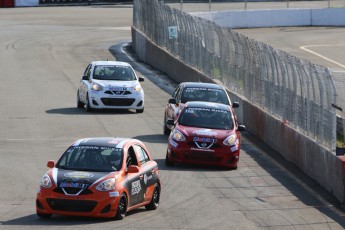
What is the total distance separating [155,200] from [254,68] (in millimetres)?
14109

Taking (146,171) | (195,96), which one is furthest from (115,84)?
(146,171)

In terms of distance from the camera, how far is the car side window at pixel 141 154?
1895 centimetres

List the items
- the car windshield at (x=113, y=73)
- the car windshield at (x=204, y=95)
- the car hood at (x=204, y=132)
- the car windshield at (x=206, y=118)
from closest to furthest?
1. the car hood at (x=204, y=132)
2. the car windshield at (x=206, y=118)
3. the car windshield at (x=204, y=95)
4. the car windshield at (x=113, y=73)

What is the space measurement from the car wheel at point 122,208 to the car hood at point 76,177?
42 cm

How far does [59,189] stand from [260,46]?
1541cm

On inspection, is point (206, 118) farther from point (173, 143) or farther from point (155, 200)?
point (155, 200)

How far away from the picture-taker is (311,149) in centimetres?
2409

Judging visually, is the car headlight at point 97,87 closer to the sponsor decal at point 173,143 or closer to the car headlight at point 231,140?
the sponsor decal at point 173,143

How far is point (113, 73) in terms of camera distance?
34875mm

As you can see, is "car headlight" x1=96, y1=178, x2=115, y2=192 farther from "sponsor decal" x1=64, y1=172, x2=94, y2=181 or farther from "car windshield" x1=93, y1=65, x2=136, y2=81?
"car windshield" x1=93, y1=65, x2=136, y2=81

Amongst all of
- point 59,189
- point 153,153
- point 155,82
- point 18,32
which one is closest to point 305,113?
point 153,153

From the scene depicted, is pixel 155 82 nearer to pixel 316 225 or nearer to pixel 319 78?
pixel 319 78

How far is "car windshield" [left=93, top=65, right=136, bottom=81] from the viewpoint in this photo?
114 ft

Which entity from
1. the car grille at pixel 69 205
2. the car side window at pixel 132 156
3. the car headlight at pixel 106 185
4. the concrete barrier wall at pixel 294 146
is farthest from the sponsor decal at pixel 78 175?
the concrete barrier wall at pixel 294 146
